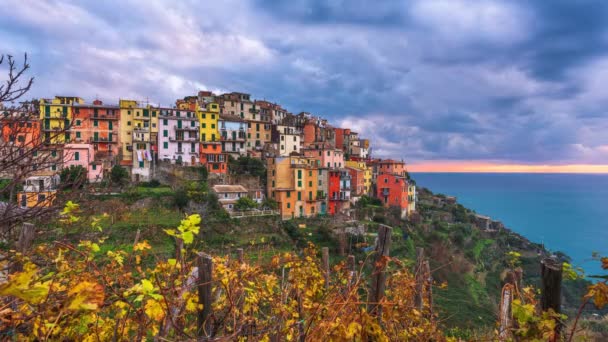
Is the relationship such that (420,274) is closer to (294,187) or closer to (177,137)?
(294,187)

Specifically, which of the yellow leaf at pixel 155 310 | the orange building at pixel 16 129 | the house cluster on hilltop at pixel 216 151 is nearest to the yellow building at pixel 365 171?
the house cluster on hilltop at pixel 216 151

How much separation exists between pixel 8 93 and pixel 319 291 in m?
6.03

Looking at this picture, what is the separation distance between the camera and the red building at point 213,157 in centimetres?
4600

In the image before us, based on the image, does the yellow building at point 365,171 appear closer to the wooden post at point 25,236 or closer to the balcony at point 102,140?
the balcony at point 102,140

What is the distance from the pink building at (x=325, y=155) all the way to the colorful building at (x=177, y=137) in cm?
1757

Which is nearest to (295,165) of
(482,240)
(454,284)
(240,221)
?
(240,221)

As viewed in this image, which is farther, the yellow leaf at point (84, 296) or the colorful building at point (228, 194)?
the colorful building at point (228, 194)

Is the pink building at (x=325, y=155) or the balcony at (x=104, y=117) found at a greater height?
the balcony at (x=104, y=117)

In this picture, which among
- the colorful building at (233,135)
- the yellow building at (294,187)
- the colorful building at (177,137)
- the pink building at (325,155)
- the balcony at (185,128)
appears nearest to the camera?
the yellow building at (294,187)

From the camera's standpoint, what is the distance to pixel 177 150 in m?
46.1

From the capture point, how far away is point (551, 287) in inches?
105

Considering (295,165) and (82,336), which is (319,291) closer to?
(82,336)

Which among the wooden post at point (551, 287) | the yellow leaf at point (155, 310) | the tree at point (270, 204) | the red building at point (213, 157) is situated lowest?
the tree at point (270, 204)

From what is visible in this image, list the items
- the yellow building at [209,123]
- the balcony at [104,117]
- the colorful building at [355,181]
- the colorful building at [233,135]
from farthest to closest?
the colorful building at [355,181]
the colorful building at [233,135]
the yellow building at [209,123]
the balcony at [104,117]
